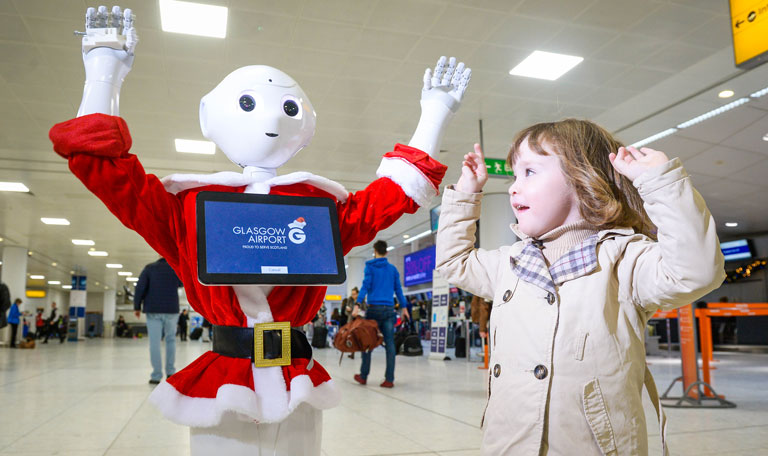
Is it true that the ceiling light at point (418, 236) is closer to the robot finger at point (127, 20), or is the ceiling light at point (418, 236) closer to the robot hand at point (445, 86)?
the robot hand at point (445, 86)

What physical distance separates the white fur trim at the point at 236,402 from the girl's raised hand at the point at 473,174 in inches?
23.1

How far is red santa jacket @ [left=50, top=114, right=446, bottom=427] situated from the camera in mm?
1207

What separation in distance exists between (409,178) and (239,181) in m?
0.45

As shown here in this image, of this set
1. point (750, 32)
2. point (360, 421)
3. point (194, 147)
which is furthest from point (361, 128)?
point (750, 32)

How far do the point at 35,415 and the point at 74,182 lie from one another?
7456 millimetres

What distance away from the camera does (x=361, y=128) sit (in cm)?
770

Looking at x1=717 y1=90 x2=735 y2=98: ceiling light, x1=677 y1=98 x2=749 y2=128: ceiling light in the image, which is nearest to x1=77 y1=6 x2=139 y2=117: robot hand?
x1=717 y1=90 x2=735 y2=98: ceiling light

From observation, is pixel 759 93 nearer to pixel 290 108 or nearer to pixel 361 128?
pixel 361 128

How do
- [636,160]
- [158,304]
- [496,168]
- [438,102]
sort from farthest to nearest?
1. [496,168]
2. [158,304]
3. [438,102]
4. [636,160]

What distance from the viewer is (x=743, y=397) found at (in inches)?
193

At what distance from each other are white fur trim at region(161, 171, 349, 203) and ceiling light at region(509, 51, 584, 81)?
15.9 ft

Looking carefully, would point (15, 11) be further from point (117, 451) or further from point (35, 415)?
point (117, 451)

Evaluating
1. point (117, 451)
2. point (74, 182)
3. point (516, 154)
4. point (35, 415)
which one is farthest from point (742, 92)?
point (74, 182)

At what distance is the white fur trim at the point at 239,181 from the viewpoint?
1.38 meters
